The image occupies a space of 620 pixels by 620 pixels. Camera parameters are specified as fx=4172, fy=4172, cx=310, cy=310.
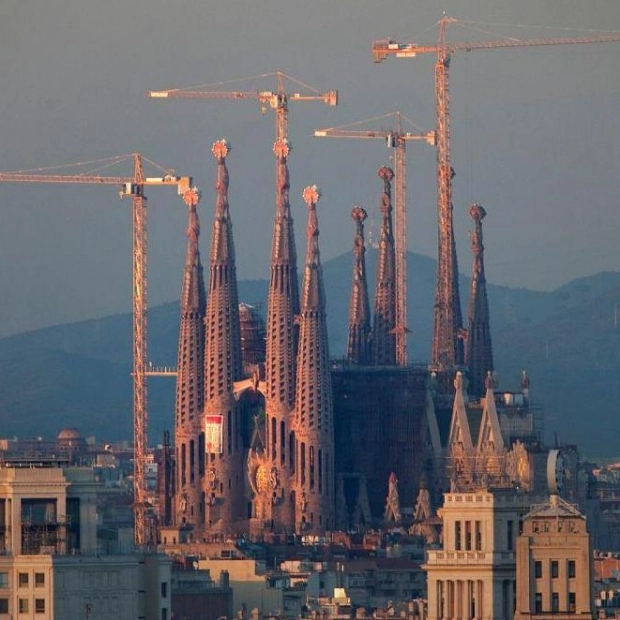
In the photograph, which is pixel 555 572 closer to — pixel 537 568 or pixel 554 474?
pixel 537 568

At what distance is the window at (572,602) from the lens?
75.4m

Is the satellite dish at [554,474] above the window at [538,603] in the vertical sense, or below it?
above

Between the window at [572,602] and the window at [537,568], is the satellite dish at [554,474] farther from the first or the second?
the window at [572,602]

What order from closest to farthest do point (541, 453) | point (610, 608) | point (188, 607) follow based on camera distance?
point (610, 608) < point (188, 607) < point (541, 453)

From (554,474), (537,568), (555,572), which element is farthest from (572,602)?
(554,474)

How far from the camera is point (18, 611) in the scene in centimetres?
7925

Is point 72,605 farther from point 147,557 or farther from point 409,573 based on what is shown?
point 409,573

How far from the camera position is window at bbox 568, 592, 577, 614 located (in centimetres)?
7544

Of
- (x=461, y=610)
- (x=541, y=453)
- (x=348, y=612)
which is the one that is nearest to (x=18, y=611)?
(x=461, y=610)

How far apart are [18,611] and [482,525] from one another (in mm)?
9090

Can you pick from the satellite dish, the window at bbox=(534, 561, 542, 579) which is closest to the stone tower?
the window at bbox=(534, 561, 542, 579)

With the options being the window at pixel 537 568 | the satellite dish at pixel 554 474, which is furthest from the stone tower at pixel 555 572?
the satellite dish at pixel 554 474

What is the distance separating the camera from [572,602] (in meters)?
75.6

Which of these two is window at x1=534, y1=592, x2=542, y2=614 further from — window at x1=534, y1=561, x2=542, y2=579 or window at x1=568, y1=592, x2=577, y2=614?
window at x1=568, y1=592, x2=577, y2=614
